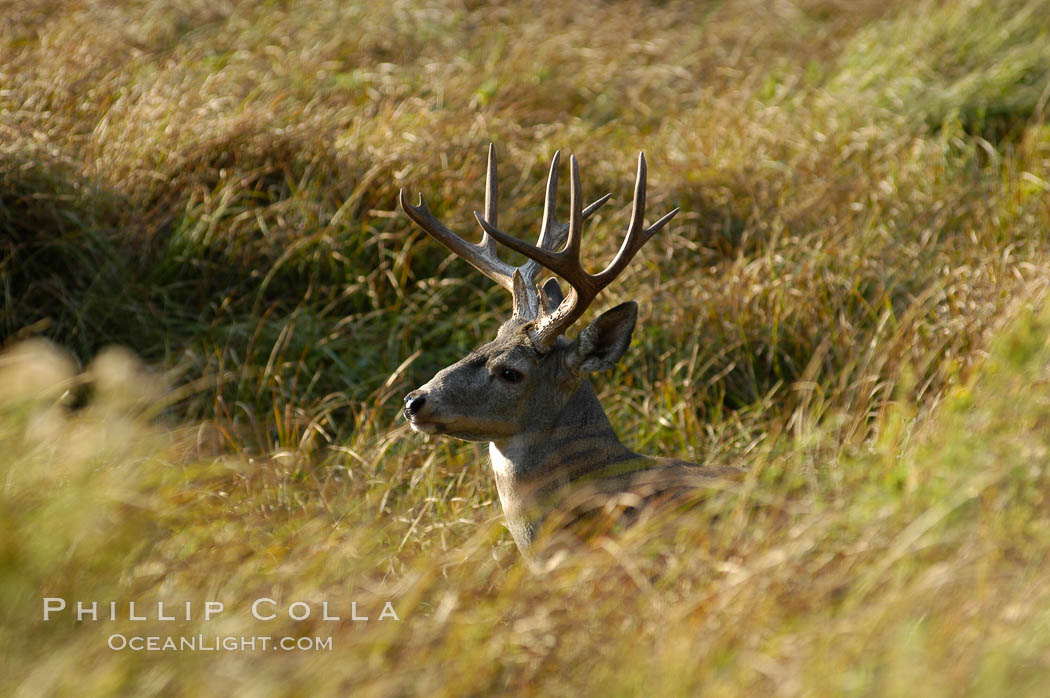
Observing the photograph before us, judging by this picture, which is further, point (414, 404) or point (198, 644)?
point (414, 404)

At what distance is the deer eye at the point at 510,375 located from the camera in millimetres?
3887

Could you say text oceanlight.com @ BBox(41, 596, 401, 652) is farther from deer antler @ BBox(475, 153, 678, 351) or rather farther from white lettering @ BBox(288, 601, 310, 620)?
deer antler @ BBox(475, 153, 678, 351)

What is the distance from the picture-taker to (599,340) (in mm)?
3996

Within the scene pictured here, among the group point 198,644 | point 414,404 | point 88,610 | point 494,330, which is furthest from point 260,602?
point 494,330

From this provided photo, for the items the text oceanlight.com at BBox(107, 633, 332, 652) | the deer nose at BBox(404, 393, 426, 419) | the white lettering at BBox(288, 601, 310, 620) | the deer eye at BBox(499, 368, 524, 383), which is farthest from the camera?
the deer eye at BBox(499, 368, 524, 383)

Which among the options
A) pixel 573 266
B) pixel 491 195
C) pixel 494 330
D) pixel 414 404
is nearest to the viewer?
pixel 414 404

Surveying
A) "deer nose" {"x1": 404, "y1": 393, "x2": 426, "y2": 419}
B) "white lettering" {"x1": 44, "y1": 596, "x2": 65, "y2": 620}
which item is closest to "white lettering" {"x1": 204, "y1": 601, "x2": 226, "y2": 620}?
"white lettering" {"x1": 44, "y1": 596, "x2": 65, "y2": 620}

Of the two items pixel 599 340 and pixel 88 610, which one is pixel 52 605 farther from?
pixel 599 340

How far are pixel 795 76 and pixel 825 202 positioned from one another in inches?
87.0

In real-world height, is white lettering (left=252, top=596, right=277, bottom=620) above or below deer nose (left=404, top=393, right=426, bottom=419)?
above

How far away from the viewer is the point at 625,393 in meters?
5.25

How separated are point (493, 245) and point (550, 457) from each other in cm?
103

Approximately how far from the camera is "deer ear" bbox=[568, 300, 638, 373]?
155 inches

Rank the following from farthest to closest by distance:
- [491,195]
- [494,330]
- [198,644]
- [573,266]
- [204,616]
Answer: [494,330] < [491,195] < [573,266] < [204,616] < [198,644]
